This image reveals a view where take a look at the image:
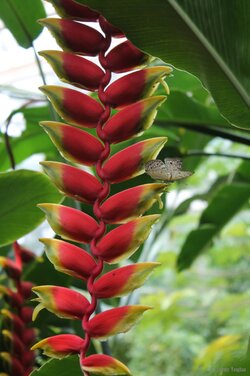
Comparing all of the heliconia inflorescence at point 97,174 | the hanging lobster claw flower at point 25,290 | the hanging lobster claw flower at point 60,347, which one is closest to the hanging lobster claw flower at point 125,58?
the heliconia inflorescence at point 97,174

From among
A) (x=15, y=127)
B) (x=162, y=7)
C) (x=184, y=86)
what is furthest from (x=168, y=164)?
(x=15, y=127)

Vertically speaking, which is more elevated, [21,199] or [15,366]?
[21,199]

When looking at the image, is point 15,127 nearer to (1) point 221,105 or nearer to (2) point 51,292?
(1) point 221,105

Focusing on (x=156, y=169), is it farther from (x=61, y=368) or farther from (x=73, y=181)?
(x=61, y=368)

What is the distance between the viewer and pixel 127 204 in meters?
0.43

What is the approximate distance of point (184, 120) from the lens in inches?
35.1

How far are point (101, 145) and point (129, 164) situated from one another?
30mm

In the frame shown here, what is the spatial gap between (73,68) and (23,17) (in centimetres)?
37

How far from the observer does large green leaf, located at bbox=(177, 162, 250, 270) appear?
1107mm

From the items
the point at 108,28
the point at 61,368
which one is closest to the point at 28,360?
the point at 61,368

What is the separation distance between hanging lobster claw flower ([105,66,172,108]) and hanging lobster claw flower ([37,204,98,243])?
0.33 ft

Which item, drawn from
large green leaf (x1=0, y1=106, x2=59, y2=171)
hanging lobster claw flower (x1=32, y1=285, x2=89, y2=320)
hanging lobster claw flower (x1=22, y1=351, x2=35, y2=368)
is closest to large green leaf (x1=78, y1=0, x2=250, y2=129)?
hanging lobster claw flower (x1=32, y1=285, x2=89, y2=320)

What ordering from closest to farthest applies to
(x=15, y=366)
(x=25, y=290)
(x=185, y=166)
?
(x=15, y=366) < (x=25, y=290) < (x=185, y=166)

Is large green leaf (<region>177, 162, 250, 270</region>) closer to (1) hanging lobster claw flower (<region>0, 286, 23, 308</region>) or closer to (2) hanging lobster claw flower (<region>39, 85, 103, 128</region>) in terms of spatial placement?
(1) hanging lobster claw flower (<region>0, 286, 23, 308</region>)
